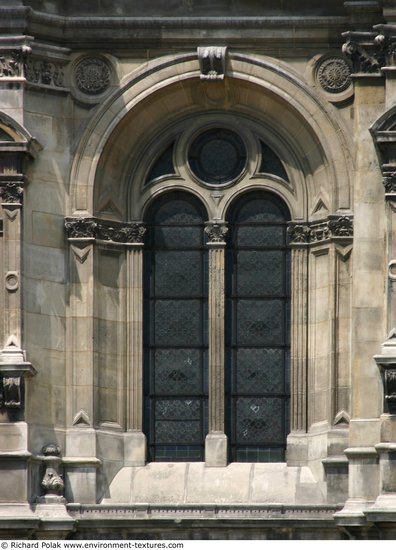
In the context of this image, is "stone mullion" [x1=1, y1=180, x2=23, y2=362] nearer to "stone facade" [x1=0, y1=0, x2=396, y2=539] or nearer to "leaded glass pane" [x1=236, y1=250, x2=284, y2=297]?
"stone facade" [x1=0, y1=0, x2=396, y2=539]

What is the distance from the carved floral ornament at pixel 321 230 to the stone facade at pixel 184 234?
0.02 m

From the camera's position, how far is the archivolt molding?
67812 millimetres

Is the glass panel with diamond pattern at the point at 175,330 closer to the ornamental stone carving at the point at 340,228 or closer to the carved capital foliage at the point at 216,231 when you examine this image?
the carved capital foliage at the point at 216,231

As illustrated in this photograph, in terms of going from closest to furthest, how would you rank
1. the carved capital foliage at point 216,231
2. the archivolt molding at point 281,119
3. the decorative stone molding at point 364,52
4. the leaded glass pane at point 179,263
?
the decorative stone molding at point 364,52 < the archivolt molding at point 281,119 < the carved capital foliage at point 216,231 < the leaded glass pane at point 179,263

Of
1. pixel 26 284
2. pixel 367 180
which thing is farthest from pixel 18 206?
pixel 367 180

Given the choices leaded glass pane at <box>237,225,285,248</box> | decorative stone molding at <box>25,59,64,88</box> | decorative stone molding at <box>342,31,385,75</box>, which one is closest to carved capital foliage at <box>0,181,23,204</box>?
decorative stone molding at <box>25,59,64,88</box>

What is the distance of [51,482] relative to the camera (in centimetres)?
6694

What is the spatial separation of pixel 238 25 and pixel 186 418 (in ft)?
19.9

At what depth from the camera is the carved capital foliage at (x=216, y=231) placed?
2694 inches

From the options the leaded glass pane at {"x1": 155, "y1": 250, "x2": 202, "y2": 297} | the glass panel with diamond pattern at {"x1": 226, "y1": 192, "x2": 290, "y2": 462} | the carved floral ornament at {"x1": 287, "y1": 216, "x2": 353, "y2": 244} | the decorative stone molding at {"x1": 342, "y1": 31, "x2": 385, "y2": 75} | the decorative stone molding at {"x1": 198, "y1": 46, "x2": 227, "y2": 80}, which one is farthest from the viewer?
the leaded glass pane at {"x1": 155, "y1": 250, "x2": 202, "y2": 297}

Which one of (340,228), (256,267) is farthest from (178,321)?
(340,228)

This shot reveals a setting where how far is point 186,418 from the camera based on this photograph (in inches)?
2694

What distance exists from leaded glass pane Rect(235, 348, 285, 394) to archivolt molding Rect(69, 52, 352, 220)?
8.25 feet

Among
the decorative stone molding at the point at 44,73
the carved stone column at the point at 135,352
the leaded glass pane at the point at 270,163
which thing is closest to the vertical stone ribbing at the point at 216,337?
the carved stone column at the point at 135,352
